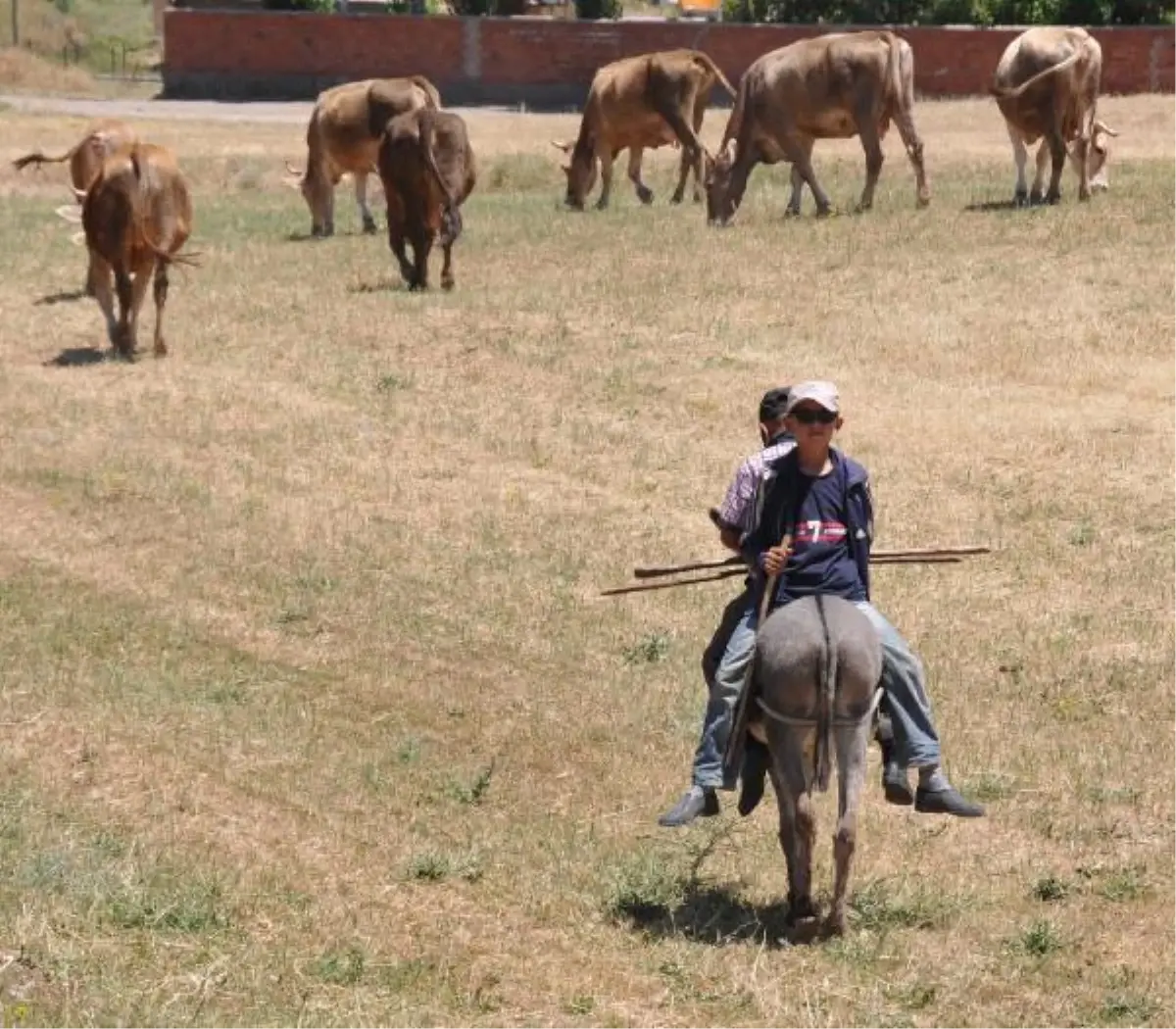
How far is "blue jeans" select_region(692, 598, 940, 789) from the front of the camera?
883 centimetres

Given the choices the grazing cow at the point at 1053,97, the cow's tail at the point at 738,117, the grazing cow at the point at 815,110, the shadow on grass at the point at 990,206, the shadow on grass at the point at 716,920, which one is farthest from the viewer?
the cow's tail at the point at 738,117

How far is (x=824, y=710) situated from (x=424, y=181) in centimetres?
1594

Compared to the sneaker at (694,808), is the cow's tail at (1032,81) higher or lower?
higher

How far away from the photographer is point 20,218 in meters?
31.0

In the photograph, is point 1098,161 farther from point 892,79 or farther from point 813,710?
point 813,710

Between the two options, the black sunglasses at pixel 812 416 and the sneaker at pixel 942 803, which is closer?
the black sunglasses at pixel 812 416

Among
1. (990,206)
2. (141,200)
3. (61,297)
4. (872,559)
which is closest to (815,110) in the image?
(990,206)

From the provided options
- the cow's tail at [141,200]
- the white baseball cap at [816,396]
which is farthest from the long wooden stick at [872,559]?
the cow's tail at [141,200]

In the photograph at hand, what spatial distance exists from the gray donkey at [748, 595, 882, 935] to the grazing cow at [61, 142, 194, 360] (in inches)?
520

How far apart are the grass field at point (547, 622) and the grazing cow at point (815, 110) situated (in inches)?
29.5

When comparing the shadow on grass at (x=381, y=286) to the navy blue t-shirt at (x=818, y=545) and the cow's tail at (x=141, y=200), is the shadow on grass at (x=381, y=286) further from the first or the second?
the navy blue t-shirt at (x=818, y=545)

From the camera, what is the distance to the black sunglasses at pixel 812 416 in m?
8.70

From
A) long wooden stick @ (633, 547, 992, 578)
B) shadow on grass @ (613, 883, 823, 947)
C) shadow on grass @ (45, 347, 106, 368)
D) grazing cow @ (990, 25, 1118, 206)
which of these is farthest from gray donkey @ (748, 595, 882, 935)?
grazing cow @ (990, 25, 1118, 206)

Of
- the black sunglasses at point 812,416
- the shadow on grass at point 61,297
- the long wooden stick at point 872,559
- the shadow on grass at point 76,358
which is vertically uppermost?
the black sunglasses at point 812,416
